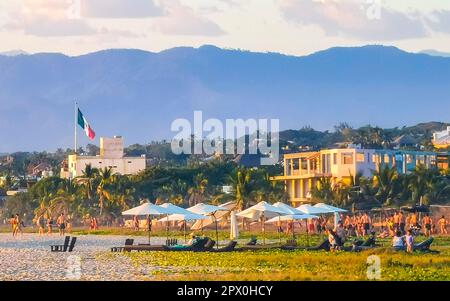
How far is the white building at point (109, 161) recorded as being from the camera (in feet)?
397

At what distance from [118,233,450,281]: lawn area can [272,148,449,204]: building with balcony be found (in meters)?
40.5

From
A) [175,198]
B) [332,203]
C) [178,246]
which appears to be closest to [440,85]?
[175,198]

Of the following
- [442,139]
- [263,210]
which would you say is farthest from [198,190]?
[263,210]

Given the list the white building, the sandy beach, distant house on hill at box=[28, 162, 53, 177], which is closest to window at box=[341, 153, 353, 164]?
the sandy beach

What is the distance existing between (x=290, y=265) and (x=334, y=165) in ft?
162

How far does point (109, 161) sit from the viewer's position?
12388cm

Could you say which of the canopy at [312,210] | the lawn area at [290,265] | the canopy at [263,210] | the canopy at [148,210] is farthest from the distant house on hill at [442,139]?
the lawn area at [290,265]

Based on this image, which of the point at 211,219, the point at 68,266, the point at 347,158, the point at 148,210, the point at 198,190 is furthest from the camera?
the point at 198,190

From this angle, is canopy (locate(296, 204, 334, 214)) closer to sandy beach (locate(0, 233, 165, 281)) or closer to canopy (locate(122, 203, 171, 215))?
canopy (locate(122, 203, 171, 215))

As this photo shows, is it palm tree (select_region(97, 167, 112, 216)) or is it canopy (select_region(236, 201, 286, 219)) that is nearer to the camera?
canopy (select_region(236, 201, 286, 219))

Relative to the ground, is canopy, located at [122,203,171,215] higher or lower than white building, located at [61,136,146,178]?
lower

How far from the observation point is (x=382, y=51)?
16638 cm

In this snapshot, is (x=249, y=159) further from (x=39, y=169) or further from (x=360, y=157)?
(x=360, y=157)

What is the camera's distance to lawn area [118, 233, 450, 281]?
89.6 ft
